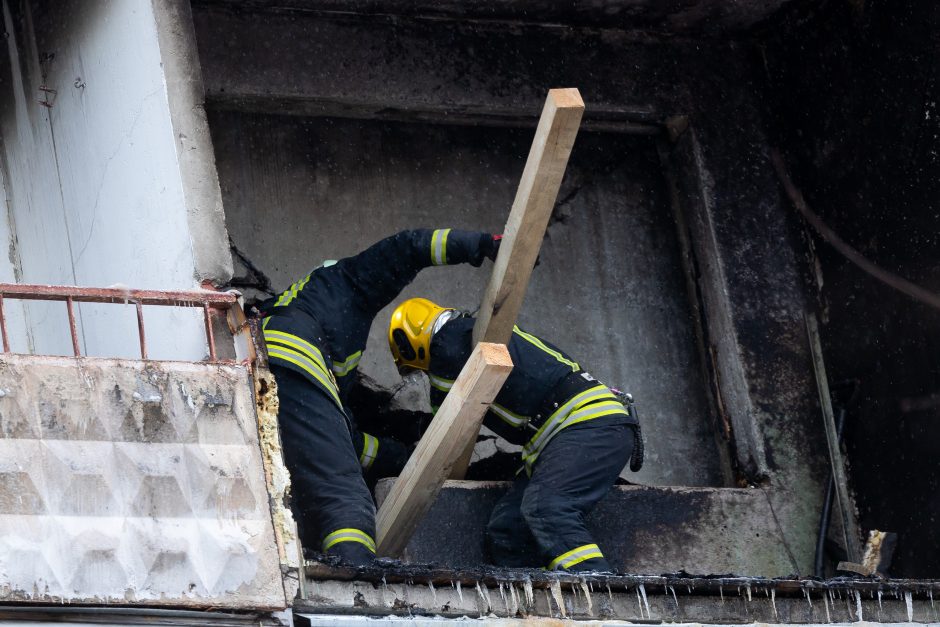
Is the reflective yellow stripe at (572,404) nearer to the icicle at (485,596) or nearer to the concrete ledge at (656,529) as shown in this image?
the concrete ledge at (656,529)

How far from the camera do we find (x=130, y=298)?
4.72 meters

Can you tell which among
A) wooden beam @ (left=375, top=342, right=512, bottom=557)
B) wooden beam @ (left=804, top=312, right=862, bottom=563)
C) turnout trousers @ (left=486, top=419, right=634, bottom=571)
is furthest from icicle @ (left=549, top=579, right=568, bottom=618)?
wooden beam @ (left=804, top=312, right=862, bottom=563)

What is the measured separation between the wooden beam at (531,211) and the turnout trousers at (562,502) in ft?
1.78

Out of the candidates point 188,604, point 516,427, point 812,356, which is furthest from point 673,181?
point 188,604

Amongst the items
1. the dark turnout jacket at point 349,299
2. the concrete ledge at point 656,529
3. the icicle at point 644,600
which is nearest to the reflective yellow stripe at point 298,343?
the dark turnout jacket at point 349,299

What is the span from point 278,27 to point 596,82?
5.48 ft

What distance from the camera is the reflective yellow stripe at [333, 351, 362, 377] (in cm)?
636

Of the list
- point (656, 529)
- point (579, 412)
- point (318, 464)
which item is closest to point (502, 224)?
point (579, 412)

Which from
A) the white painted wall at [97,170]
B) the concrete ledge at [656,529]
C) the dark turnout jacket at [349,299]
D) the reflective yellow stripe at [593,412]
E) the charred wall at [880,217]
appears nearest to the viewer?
the white painted wall at [97,170]

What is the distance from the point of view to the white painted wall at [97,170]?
5383 mm

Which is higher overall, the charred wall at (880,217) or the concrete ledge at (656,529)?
the charred wall at (880,217)

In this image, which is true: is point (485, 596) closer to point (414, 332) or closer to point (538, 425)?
point (538, 425)

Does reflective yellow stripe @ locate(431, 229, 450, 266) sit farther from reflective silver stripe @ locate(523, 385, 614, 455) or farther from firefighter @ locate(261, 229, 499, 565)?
reflective silver stripe @ locate(523, 385, 614, 455)

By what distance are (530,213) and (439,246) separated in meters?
0.68
